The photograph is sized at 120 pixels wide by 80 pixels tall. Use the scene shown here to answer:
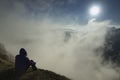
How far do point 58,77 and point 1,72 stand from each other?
10.2m

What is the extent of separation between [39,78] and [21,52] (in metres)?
A: 5.84

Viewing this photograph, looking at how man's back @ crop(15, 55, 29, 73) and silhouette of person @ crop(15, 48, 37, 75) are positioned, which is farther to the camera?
man's back @ crop(15, 55, 29, 73)

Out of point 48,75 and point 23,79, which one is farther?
point 48,75

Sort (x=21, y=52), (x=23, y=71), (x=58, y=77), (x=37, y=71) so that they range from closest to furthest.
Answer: (x=21, y=52) → (x=23, y=71) → (x=37, y=71) → (x=58, y=77)

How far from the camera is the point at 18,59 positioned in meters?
31.4

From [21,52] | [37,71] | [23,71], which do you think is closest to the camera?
[21,52]

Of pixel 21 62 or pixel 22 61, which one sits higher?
pixel 22 61

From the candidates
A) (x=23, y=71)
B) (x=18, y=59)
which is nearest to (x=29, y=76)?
(x=23, y=71)

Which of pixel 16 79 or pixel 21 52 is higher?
pixel 21 52

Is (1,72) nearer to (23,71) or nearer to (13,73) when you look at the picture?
(13,73)

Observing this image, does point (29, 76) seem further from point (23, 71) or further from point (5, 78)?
point (5, 78)

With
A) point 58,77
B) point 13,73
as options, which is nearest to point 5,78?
point 13,73

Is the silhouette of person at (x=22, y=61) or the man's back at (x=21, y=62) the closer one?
the silhouette of person at (x=22, y=61)

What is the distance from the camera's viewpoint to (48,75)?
36.5 meters
